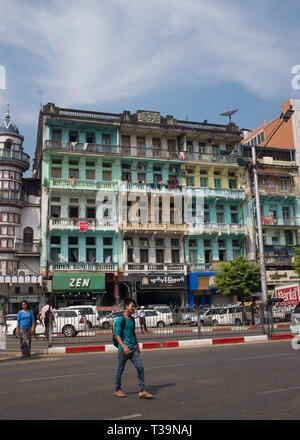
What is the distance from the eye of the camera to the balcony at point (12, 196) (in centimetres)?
3894

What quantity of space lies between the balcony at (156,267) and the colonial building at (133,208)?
0.09 metres

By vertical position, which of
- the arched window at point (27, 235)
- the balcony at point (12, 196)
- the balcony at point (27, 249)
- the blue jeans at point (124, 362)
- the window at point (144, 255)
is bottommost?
the blue jeans at point (124, 362)

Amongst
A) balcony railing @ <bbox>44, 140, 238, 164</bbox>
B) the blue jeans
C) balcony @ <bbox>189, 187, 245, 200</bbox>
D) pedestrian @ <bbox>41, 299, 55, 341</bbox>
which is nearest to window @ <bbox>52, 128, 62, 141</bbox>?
balcony railing @ <bbox>44, 140, 238, 164</bbox>

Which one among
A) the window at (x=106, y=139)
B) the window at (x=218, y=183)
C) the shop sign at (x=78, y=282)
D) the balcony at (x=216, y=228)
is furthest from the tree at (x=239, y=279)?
the window at (x=106, y=139)

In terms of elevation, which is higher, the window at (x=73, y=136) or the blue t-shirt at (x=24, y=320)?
the window at (x=73, y=136)

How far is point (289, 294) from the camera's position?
1036 inches

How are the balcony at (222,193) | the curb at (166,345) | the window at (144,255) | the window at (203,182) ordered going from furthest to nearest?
the window at (203,182) < the balcony at (222,193) < the window at (144,255) < the curb at (166,345)

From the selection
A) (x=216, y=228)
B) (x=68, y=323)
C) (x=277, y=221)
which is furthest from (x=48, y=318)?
(x=277, y=221)

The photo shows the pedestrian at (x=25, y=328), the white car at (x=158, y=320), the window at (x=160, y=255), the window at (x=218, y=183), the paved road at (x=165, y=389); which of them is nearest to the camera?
the paved road at (x=165, y=389)

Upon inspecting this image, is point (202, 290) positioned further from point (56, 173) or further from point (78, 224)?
point (56, 173)

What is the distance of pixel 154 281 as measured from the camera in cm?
3912

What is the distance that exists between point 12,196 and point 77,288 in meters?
10.1

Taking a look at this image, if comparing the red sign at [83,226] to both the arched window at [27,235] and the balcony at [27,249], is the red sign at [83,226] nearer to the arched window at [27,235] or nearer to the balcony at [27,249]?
the balcony at [27,249]

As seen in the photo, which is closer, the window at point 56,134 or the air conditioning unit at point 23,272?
the air conditioning unit at point 23,272
